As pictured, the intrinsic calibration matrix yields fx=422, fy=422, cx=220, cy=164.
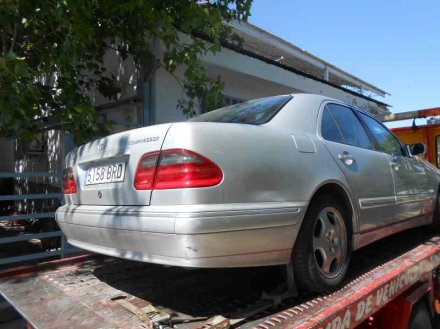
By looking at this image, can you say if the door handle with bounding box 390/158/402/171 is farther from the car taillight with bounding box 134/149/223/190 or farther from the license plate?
the license plate

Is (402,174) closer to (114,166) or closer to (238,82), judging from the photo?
(114,166)

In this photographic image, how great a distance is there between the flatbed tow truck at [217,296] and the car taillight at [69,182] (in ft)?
2.01

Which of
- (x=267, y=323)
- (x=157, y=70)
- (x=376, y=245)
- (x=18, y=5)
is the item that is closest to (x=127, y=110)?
(x=157, y=70)

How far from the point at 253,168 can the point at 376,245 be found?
246cm

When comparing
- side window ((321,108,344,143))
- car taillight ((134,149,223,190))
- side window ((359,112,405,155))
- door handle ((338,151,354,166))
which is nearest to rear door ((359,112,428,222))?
side window ((359,112,405,155))

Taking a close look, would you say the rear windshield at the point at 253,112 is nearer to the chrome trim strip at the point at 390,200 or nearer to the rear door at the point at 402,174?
the chrome trim strip at the point at 390,200

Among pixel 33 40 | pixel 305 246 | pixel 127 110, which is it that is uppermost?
pixel 33 40

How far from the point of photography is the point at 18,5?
388 centimetres

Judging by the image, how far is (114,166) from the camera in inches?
102

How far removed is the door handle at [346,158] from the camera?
9.65 ft

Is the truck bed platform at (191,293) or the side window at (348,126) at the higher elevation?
the side window at (348,126)

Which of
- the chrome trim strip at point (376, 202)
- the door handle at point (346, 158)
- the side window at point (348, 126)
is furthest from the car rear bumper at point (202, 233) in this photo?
the side window at point (348, 126)

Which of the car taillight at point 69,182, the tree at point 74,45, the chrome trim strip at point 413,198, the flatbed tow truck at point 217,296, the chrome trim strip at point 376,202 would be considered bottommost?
the flatbed tow truck at point 217,296

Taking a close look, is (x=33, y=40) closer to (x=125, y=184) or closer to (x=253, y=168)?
(x=125, y=184)
